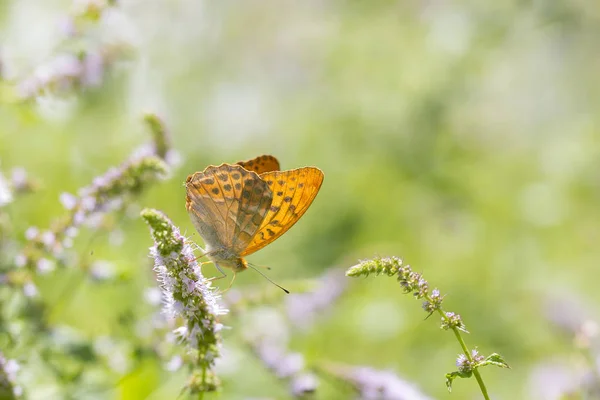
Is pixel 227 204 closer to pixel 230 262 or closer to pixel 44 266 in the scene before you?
pixel 230 262

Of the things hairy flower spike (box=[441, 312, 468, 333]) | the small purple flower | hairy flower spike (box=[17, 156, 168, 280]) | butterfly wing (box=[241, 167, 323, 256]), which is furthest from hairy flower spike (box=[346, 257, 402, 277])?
the small purple flower

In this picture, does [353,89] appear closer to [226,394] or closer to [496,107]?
[496,107]

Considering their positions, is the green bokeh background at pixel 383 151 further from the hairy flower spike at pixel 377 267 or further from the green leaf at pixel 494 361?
the green leaf at pixel 494 361

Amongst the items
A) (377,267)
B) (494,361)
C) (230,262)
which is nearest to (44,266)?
(230,262)

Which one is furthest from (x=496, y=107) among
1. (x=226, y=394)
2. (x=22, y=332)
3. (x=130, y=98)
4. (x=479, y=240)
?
(x=22, y=332)

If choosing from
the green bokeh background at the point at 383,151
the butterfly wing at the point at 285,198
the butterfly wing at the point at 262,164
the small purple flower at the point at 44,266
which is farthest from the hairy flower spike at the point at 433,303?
the green bokeh background at the point at 383,151

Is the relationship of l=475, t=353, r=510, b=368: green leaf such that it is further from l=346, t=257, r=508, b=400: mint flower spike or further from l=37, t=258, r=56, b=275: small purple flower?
l=37, t=258, r=56, b=275: small purple flower
